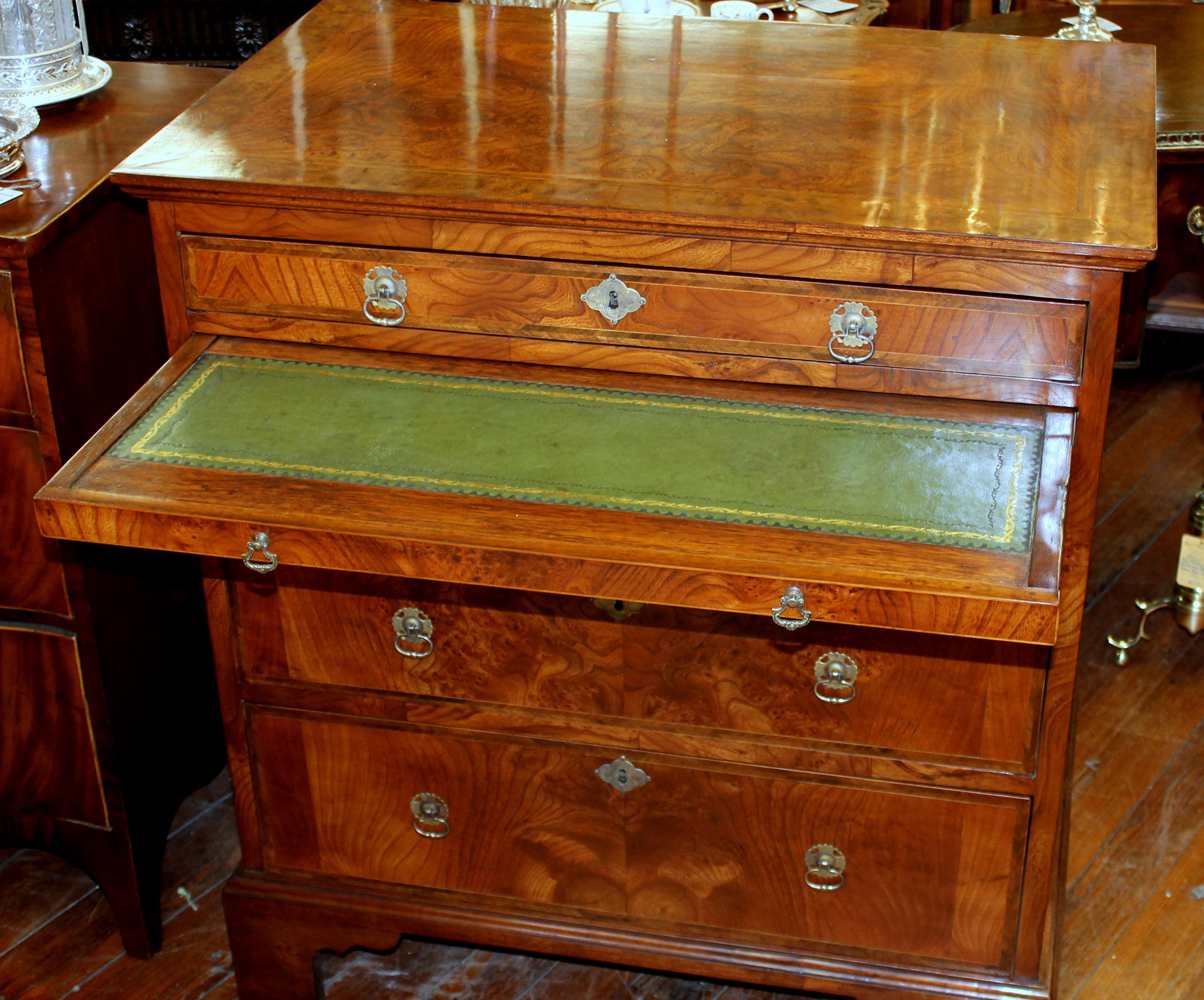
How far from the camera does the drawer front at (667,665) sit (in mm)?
1636

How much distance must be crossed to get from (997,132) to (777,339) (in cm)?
40

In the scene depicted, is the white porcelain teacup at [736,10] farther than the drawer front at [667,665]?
Yes

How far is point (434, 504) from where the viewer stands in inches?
55.9

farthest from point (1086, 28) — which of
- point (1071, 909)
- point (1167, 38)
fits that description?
point (1071, 909)

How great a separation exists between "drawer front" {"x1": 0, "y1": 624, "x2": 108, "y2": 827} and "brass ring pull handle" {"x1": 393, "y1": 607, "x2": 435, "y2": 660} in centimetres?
50

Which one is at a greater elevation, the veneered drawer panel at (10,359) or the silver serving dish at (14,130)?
the silver serving dish at (14,130)

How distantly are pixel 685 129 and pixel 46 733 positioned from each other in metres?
1.18

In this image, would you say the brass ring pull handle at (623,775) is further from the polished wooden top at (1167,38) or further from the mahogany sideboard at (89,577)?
the polished wooden top at (1167,38)

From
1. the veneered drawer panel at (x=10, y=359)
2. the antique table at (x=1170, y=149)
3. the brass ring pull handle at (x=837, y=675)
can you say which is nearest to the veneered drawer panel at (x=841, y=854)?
the brass ring pull handle at (x=837, y=675)

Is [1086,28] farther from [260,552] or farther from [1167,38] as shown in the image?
[260,552]

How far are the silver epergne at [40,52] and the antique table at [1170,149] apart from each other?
1.53 m

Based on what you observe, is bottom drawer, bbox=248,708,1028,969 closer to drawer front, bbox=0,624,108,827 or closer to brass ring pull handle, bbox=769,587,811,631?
drawer front, bbox=0,624,108,827

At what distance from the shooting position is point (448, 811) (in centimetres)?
187

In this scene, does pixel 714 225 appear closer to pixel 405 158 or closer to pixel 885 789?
pixel 405 158
